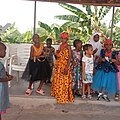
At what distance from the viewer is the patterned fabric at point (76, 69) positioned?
550 centimetres

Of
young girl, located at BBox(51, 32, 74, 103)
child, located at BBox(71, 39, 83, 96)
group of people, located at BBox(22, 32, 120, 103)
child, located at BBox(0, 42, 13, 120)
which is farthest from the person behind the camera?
child, located at BBox(71, 39, 83, 96)

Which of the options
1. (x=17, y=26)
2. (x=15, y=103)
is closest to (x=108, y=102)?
(x=15, y=103)

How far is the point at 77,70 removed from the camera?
5.56 m

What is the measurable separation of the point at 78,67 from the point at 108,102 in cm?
92

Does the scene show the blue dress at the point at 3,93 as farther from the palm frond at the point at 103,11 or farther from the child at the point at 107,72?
the palm frond at the point at 103,11

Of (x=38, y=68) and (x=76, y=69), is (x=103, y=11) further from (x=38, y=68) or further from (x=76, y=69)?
(x=38, y=68)

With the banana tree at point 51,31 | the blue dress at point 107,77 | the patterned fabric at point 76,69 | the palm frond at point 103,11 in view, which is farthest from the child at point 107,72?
the palm frond at point 103,11

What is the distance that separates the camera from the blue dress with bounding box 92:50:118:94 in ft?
17.9

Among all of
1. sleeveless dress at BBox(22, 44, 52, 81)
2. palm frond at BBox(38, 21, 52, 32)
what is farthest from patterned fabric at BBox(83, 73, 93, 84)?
palm frond at BBox(38, 21, 52, 32)

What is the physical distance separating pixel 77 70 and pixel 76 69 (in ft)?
0.09

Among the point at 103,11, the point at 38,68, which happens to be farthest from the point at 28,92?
the point at 103,11

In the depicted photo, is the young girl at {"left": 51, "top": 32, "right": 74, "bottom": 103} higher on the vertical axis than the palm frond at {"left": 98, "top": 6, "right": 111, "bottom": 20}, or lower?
lower

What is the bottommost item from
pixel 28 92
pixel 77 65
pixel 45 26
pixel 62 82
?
pixel 28 92

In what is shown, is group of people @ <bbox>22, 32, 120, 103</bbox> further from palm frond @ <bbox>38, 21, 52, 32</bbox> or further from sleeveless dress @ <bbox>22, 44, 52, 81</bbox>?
palm frond @ <bbox>38, 21, 52, 32</bbox>
